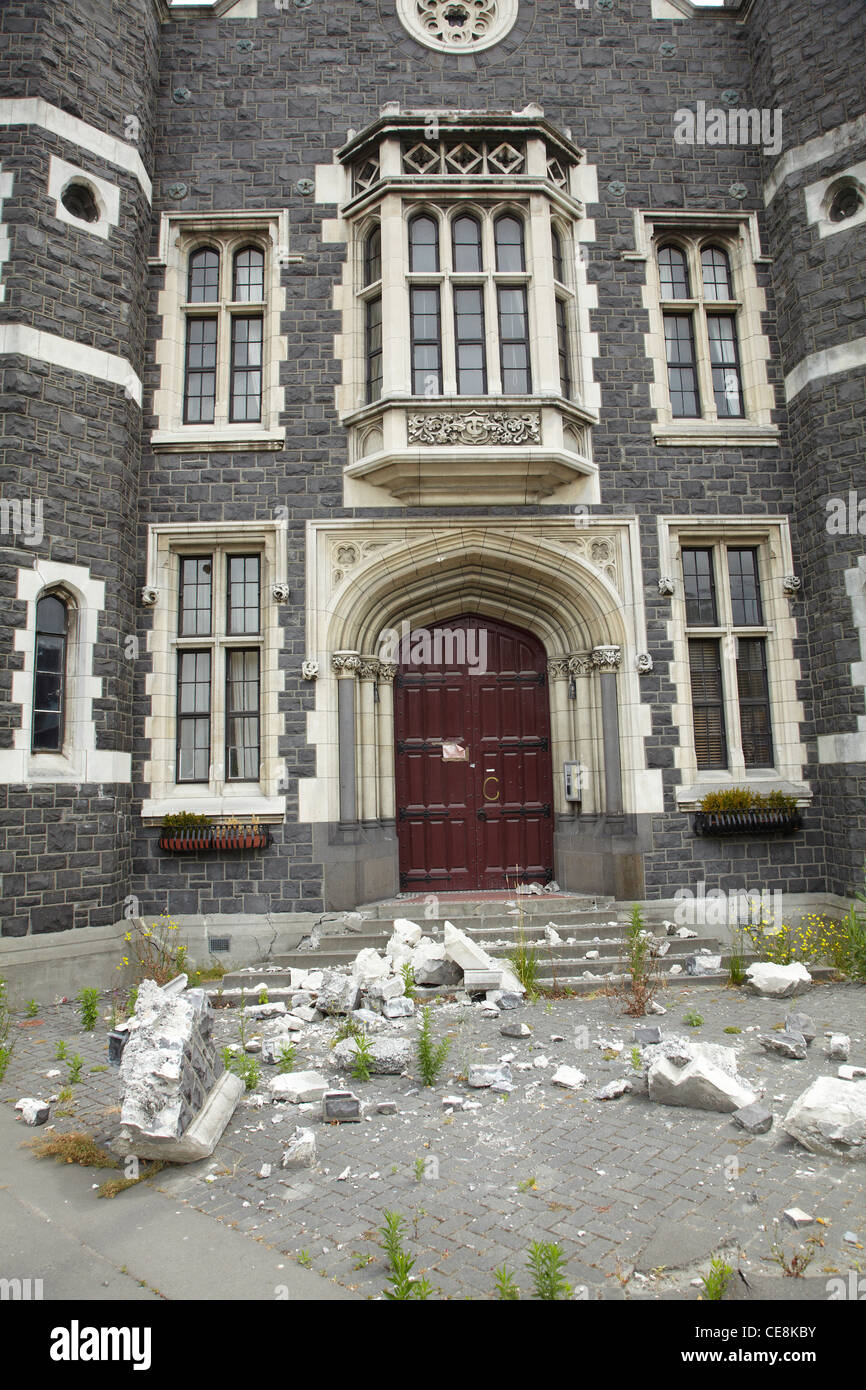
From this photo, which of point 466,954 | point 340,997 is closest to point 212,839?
point 340,997

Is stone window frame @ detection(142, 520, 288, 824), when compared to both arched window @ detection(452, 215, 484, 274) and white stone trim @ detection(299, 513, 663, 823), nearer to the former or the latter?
white stone trim @ detection(299, 513, 663, 823)

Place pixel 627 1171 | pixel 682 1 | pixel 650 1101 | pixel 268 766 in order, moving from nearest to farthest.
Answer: pixel 627 1171
pixel 650 1101
pixel 268 766
pixel 682 1

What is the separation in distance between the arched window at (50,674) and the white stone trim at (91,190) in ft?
12.7

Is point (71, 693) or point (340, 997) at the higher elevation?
point (71, 693)

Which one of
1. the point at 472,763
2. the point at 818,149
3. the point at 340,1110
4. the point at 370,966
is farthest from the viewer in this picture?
the point at 472,763

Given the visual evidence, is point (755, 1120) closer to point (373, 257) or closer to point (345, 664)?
point (345, 664)

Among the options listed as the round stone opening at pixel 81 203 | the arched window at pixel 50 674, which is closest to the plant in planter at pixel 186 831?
the arched window at pixel 50 674

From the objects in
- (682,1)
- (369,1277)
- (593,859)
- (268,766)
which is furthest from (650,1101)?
(682,1)

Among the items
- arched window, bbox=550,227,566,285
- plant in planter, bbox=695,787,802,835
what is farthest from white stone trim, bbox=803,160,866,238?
plant in planter, bbox=695,787,802,835

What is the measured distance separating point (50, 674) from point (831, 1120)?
7274 millimetres

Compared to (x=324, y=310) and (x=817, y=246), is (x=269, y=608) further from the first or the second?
(x=817, y=246)

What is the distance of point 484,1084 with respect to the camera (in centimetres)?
496

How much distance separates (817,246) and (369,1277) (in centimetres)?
1048

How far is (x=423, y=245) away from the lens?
372 inches
